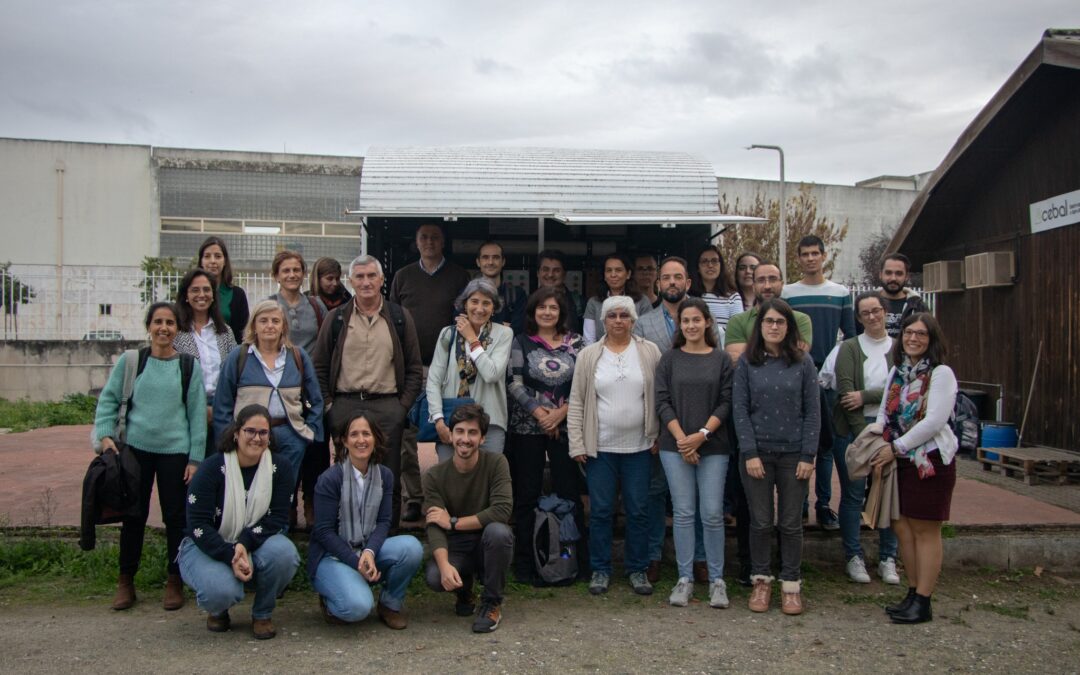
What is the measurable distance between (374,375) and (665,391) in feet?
6.12

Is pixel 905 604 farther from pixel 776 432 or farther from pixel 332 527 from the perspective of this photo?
pixel 332 527

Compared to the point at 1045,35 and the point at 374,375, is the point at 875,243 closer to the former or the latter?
the point at 1045,35

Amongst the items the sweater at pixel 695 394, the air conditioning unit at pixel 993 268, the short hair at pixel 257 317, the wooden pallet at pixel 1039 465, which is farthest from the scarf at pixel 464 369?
the air conditioning unit at pixel 993 268

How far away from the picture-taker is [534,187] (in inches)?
284

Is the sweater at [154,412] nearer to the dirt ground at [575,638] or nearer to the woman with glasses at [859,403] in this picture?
the dirt ground at [575,638]

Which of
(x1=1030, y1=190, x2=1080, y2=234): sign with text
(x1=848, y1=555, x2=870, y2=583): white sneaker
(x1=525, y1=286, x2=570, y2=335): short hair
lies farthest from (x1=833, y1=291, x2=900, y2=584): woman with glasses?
(x1=1030, y1=190, x2=1080, y2=234): sign with text

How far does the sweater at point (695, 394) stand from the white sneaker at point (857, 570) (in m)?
1.41

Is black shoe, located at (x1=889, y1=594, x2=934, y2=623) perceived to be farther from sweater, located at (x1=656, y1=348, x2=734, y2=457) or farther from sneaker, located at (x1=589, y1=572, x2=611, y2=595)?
sneaker, located at (x1=589, y1=572, x2=611, y2=595)

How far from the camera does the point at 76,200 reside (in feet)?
101

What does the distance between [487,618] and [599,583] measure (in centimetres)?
97

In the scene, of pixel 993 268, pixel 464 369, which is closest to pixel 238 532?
pixel 464 369

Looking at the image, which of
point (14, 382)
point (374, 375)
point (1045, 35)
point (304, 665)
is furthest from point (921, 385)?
point (14, 382)

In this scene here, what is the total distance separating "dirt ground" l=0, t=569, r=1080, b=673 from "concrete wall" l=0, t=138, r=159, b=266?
2846 centimetres

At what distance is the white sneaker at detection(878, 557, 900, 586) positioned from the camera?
5.88 metres
